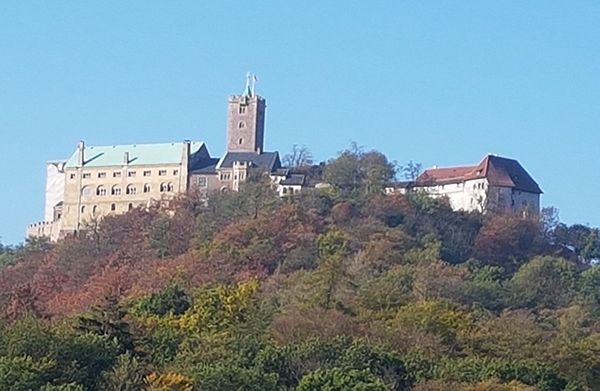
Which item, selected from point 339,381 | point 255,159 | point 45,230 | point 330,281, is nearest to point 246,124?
point 255,159

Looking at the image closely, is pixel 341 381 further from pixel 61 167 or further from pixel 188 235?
pixel 61 167

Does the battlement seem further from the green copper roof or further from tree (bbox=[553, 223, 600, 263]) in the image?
tree (bbox=[553, 223, 600, 263])

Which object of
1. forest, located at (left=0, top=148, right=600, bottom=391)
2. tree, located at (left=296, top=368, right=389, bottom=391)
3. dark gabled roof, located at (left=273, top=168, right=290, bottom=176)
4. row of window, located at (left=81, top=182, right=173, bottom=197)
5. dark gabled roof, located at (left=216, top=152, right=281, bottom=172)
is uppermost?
dark gabled roof, located at (left=216, top=152, right=281, bottom=172)

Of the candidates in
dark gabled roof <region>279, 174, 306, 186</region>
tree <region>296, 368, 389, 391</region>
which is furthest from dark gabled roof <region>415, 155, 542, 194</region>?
tree <region>296, 368, 389, 391</region>

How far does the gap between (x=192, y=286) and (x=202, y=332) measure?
1530 centimetres

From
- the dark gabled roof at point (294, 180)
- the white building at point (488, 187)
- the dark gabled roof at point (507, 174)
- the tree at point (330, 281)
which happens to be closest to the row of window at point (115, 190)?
the dark gabled roof at point (294, 180)

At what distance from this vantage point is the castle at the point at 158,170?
300ft

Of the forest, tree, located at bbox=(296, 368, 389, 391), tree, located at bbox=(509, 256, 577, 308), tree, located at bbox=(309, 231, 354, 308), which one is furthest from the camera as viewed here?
tree, located at bbox=(509, 256, 577, 308)

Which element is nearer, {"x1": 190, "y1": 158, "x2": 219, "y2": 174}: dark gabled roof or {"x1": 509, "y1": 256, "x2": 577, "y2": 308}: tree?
{"x1": 509, "y1": 256, "x2": 577, "y2": 308}: tree

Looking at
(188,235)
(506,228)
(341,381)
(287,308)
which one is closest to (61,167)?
(188,235)

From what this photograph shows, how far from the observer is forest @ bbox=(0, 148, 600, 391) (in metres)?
45.5

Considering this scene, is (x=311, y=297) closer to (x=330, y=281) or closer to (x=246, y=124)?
(x=330, y=281)

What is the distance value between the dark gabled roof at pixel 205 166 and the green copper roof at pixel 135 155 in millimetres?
872

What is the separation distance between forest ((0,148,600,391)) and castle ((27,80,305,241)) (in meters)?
2.37
